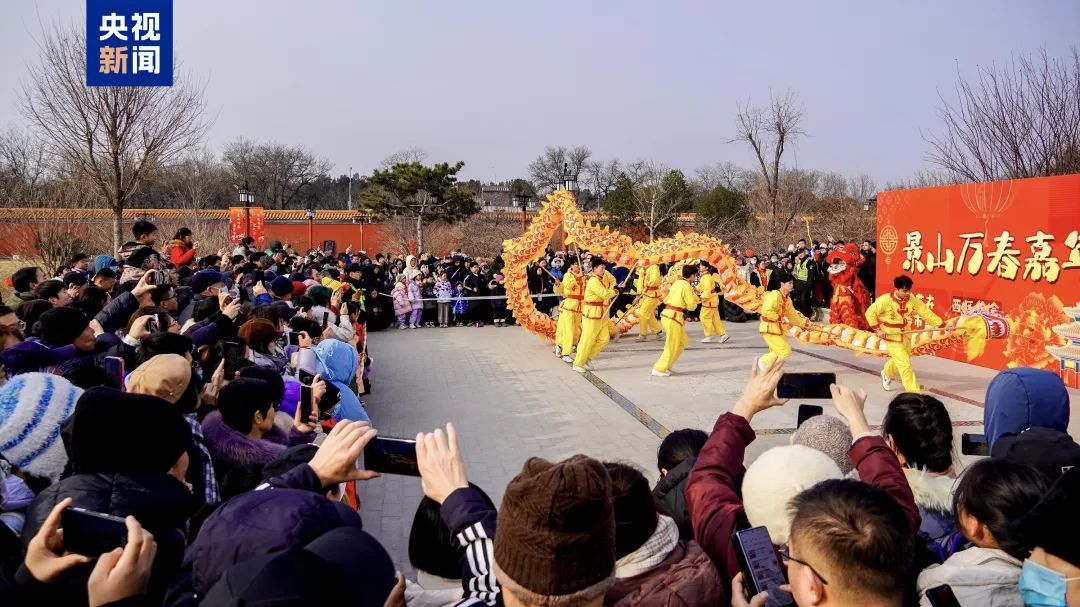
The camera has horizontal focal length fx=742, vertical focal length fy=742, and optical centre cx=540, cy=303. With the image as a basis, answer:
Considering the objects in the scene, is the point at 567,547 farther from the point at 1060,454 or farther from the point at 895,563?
the point at 1060,454

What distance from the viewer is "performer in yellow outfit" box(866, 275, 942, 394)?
26.7 ft

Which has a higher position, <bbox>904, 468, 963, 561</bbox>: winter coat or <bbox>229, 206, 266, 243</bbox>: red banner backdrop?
<bbox>229, 206, 266, 243</bbox>: red banner backdrop

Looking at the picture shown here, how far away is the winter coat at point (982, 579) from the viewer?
1736mm

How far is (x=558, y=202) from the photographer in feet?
38.2

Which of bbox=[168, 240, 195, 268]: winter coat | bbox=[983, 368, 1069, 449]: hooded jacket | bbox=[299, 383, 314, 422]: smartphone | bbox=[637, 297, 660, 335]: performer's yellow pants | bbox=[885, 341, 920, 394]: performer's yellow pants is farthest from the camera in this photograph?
bbox=[637, 297, 660, 335]: performer's yellow pants

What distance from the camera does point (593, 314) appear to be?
978 cm

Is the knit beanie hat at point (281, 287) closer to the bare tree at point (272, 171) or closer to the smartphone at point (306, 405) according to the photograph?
the smartphone at point (306, 405)

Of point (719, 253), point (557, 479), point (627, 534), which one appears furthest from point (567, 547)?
point (719, 253)

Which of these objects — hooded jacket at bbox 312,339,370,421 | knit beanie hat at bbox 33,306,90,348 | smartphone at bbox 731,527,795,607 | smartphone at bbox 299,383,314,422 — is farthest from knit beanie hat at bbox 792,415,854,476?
knit beanie hat at bbox 33,306,90,348

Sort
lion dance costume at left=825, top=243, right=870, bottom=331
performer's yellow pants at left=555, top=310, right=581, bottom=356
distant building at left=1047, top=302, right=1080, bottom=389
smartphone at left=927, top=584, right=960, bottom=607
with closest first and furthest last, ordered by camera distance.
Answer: smartphone at left=927, top=584, right=960, bottom=607
distant building at left=1047, top=302, right=1080, bottom=389
performer's yellow pants at left=555, top=310, right=581, bottom=356
lion dance costume at left=825, top=243, right=870, bottom=331

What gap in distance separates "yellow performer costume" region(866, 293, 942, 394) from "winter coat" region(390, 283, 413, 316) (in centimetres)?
884

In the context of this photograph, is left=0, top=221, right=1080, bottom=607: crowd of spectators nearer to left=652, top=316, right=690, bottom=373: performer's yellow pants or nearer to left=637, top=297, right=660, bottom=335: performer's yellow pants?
left=652, top=316, right=690, bottom=373: performer's yellow pants

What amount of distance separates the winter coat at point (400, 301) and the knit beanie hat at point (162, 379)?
38.8 feet

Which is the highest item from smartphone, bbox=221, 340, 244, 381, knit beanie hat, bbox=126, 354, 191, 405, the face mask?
knit beanie hat, bbox=126, 354, 191, 405
